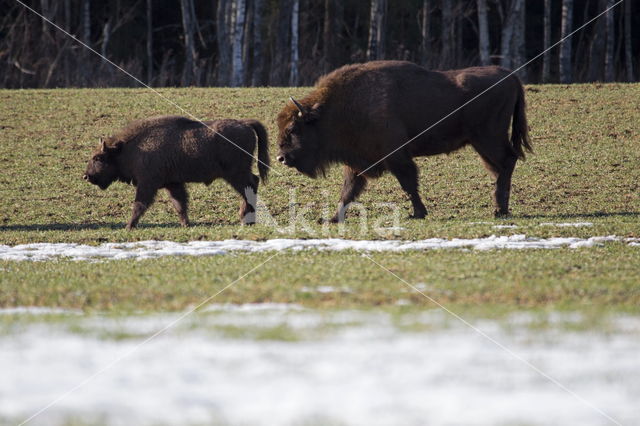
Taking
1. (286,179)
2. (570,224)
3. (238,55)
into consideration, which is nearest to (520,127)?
(570,224)

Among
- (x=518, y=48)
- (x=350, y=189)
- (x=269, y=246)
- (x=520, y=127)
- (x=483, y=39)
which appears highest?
(x=483, y=39)

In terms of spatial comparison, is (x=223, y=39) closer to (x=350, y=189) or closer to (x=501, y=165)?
(x=350, y=189)

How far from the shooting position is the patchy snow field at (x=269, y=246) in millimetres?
10148

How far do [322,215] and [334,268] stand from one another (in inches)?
232

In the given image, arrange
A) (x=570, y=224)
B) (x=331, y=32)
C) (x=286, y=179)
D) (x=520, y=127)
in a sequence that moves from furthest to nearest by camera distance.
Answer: (x=331, y=32) < (x=286, y=179) < (x=520, y=127) < (x=570, y=224)

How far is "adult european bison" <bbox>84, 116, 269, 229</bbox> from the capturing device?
13000 mm

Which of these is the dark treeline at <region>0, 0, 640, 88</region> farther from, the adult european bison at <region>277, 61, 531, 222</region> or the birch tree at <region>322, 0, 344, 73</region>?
the adult european bison at <region>277, 61, 531, 222</region>

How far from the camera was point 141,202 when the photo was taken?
12969 millimetres

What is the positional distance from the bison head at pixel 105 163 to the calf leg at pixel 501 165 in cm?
533

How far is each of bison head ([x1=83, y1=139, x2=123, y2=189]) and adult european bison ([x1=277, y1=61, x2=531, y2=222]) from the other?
8.22ft

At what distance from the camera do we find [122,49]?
4891 centimetres

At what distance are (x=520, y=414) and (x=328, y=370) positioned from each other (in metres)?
1.30

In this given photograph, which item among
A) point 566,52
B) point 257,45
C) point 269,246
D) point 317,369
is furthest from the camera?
point 257,45

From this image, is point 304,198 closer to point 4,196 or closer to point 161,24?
point 4,196
